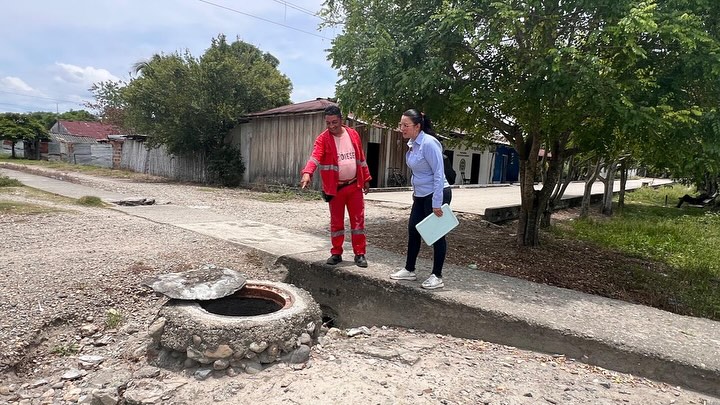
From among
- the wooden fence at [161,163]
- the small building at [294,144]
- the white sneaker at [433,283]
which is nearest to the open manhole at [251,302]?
the white sneaker at [433,283]

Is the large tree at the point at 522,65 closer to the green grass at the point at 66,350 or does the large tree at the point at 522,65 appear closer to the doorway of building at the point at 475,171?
the green grass at the point at 66,350

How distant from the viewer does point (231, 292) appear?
12.0 feet

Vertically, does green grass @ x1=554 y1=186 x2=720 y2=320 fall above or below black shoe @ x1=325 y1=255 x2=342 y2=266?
below

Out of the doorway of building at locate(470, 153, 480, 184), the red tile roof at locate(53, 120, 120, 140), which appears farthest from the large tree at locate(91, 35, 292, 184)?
the red tile roof at locate(53, 120, 120, 140)

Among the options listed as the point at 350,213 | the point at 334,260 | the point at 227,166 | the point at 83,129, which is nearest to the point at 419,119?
the point at 350,213

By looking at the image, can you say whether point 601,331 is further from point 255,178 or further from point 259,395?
point 255,178

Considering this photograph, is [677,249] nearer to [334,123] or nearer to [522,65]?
[522,65]

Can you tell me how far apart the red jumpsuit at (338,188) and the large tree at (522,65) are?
4.46ft

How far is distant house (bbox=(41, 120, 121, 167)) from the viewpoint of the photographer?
29567 mm

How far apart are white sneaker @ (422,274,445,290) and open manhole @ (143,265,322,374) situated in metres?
0.96

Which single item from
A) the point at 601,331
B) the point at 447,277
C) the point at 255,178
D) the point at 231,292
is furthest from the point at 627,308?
the point at 255,178

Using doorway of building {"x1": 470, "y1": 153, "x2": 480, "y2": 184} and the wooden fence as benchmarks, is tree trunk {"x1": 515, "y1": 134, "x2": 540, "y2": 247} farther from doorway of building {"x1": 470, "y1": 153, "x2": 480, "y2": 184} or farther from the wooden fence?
doorway of building {"x1": 470, "y1": 153, "x2": 480, "y2": 184}

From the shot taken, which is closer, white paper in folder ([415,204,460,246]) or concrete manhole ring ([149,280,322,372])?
concrete manhole ring ([149,280,322,372])

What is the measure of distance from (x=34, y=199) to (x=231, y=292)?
338 inches
